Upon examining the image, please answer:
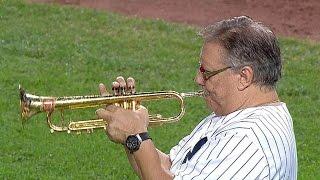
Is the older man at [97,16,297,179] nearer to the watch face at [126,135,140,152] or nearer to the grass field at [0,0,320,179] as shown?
the watch face at [126,135,140,152]

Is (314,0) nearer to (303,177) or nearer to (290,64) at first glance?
(290,64)

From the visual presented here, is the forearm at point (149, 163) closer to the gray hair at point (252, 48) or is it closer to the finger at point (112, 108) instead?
the finger at point (112, 108)

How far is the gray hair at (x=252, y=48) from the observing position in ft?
12.4

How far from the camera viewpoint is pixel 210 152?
12.0 feet

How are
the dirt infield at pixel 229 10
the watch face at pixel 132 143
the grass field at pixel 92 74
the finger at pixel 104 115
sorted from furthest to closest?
the dirt infield at pixel 229 10
the grass field at pixel 92 74
the finger at pixel 104 115
the watch face at pixel 132 143

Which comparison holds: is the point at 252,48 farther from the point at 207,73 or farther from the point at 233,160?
the point at 233,160

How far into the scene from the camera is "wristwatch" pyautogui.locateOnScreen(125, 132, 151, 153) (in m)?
3.88

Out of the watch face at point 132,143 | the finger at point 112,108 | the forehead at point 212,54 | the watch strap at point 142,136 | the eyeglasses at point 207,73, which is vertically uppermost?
the forehead at point 212,54

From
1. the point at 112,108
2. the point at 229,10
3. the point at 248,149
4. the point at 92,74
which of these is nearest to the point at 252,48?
the point at 248,149

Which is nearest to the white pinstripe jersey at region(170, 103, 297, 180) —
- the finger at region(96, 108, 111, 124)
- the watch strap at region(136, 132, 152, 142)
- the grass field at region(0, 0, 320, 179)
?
the watch strap at region(136, 132, 152, 142)

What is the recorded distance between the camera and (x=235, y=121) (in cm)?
374

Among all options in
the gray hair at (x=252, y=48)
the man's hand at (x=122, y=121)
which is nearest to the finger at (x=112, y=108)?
the man's hand at (x=122, y=121)

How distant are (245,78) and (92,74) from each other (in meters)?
6.50

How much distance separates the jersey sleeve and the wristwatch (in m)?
0.33
